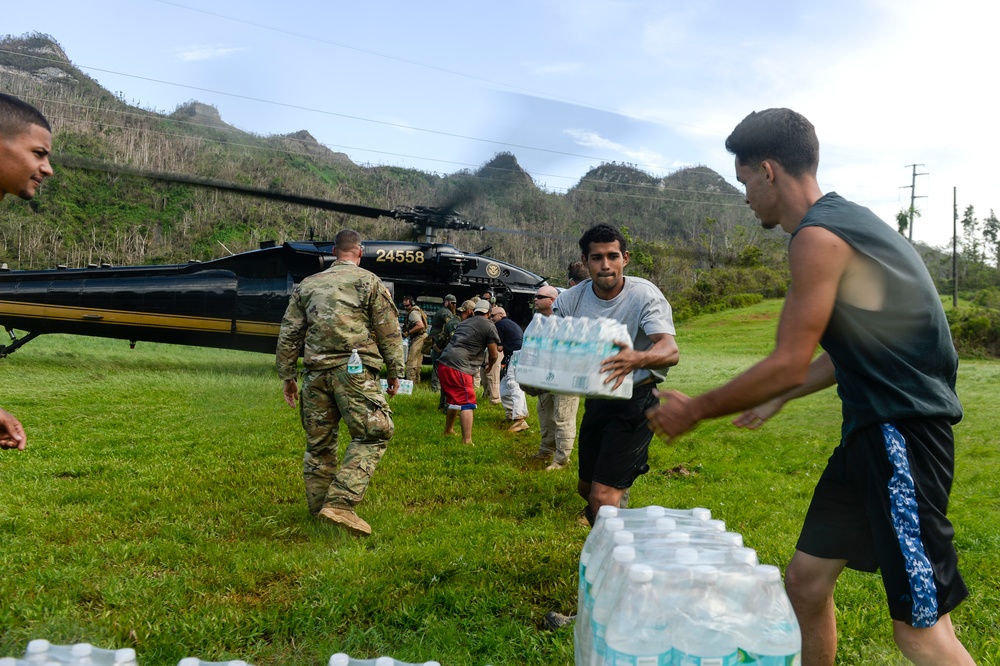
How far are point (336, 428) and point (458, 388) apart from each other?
368cm

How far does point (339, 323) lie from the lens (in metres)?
5.85

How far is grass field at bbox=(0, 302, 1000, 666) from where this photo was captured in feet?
12.7

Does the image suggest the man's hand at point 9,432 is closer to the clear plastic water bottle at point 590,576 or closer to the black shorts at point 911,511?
the clear plastic water bottle at point 590,576

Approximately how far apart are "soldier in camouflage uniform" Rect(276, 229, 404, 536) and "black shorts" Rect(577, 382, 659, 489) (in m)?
1.91

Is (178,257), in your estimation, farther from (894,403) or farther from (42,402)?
(894,403)

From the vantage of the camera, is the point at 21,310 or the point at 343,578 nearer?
the point at 343,578

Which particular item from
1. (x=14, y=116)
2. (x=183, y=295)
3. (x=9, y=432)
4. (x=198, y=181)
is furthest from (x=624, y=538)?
(x=183, y=295)

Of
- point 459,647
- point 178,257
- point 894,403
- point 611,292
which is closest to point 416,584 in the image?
point 459,647

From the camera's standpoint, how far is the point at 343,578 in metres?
4.56

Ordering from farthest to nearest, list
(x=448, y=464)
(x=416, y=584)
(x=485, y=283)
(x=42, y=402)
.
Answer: (x=485, y=283) < (x=42, y=402) < (x=448, y=464) < (x=416, y=584)

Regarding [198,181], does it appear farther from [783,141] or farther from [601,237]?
[783,141]

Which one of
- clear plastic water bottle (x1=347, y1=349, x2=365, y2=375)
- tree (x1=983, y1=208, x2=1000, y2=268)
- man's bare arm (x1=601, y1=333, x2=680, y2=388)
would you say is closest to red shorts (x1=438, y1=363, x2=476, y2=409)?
clear plastic water bottle (x1=347, y1=349, x2=365, y2=375)

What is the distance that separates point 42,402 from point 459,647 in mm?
10277

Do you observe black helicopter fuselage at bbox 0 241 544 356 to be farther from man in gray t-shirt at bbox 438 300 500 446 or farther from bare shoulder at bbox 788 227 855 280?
bare shoulder at bbox 788 227 855 280
